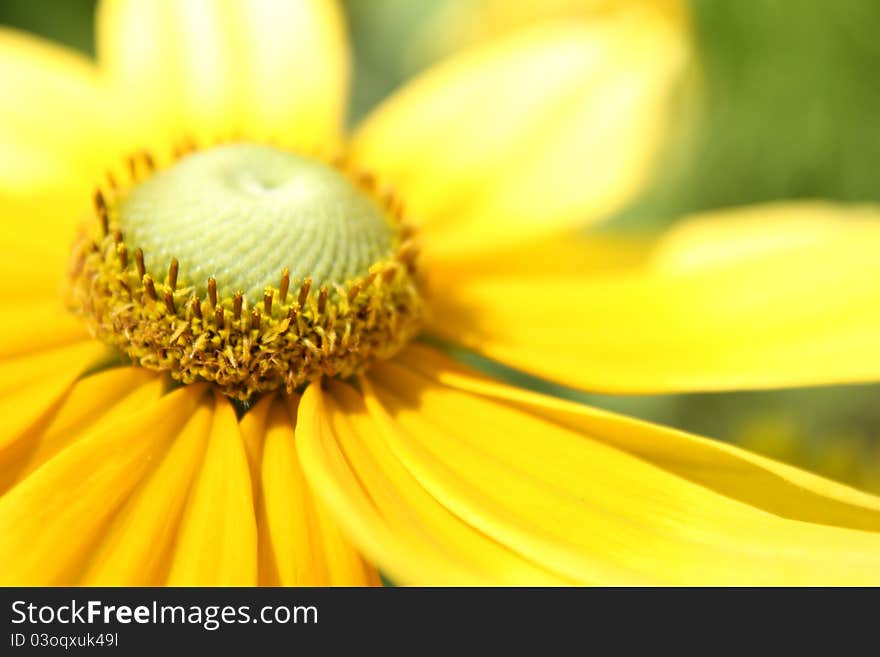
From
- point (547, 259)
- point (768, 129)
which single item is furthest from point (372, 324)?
point (768, 129)

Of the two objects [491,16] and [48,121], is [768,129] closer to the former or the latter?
[491,16]

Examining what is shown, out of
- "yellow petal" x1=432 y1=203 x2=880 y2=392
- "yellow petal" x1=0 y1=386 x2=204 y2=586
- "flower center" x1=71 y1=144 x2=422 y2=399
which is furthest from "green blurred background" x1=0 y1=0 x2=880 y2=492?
"yellow petal" x1=0 y1=386 x2=204 y2=586

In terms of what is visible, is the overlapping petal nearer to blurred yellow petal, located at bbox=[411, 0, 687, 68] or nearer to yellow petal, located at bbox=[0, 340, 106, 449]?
yellow petal, located at bbox=[0, 340, 106, 449]

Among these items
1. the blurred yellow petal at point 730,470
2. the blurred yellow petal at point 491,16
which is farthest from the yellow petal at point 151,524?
the blurred yellow petal at point 491,16

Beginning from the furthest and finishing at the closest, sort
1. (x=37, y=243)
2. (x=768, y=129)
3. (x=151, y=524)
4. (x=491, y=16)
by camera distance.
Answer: (x=491, y=16) → (x=768, y=129) → (x=37, y=243) → (x=151, y=524)

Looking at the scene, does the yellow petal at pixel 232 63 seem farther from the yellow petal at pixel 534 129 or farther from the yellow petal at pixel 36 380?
the yellow petal at pixel 36 380

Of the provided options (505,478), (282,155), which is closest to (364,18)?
(282,155)
